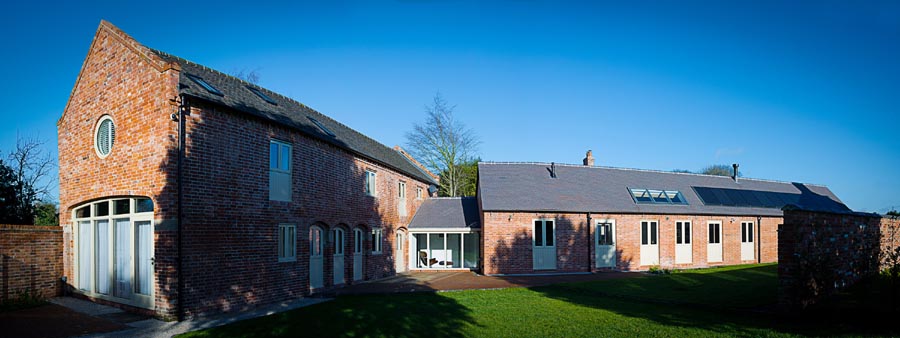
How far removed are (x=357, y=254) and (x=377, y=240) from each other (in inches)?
67.2

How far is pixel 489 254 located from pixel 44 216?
1734cm

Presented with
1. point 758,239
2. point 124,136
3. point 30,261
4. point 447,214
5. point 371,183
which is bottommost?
point 758,239

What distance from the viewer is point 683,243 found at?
954 inches

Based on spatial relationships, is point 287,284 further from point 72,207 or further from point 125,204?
point 72,207

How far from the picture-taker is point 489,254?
21.2 m

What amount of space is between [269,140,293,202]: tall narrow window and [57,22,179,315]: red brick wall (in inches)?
115

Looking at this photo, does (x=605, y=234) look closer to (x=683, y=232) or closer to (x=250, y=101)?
(x=683, y=232)

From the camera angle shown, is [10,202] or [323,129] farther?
[10,202]

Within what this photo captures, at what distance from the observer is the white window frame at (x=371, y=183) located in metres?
19.5

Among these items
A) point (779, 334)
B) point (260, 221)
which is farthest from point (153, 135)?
point (779, 334)

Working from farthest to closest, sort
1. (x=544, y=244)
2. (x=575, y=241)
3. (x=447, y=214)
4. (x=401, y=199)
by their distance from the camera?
1. (x=447, y=214)
2. (x=401, y=199)
3. (x=575, y=241)
4. (x=544, y=244)

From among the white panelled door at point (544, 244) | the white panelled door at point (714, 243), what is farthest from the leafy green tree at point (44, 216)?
the white panelled door at point (714, 243)


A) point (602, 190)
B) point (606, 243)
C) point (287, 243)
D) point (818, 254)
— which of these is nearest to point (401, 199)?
point (606, 243)

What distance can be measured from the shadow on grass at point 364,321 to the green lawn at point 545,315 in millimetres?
18
